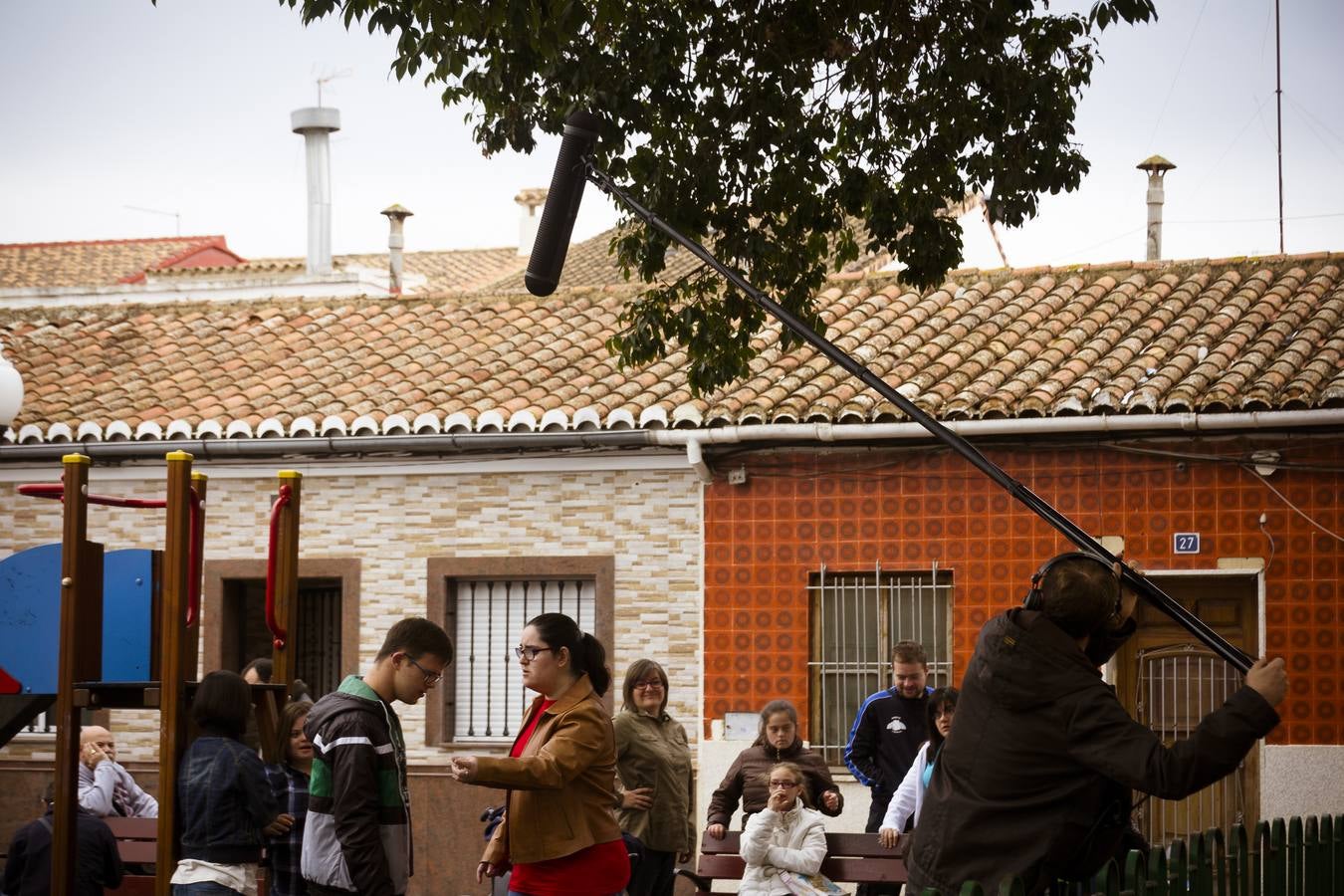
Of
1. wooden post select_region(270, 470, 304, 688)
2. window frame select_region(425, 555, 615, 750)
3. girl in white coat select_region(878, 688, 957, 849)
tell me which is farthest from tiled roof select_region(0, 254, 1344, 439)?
wooden post select_region(270, 470, 304, 688)

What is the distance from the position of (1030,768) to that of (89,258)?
3263 centimetres

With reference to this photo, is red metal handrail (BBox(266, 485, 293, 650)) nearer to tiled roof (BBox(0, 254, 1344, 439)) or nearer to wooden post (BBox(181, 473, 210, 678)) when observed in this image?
wooden post (BBox(181, 473, 210, 678))

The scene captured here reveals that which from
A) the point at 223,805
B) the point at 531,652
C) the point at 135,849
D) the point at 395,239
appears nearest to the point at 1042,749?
the point at 531,652

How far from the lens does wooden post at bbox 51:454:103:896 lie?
852cm

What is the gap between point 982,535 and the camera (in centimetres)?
1401

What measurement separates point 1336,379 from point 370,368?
27.6ft

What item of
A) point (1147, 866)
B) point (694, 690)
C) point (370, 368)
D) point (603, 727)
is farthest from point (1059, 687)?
point (370, 368)

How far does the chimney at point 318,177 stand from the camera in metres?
23.8

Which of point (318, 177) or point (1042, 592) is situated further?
point (318, 177)

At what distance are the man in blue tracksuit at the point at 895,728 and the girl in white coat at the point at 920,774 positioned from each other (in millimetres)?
943

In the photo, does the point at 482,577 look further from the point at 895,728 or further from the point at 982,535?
the point at 895,728

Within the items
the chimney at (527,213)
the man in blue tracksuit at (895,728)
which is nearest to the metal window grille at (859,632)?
the man in blue tracksuit at (895,728)

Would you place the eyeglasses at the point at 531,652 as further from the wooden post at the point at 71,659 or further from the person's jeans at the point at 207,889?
the wooden post at the point at 71,659

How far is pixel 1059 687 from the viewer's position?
4.35 meters
